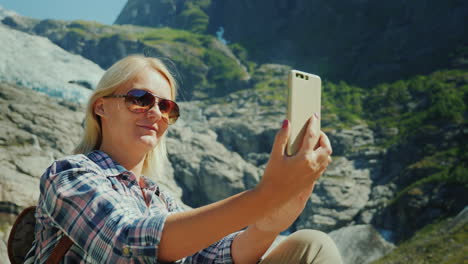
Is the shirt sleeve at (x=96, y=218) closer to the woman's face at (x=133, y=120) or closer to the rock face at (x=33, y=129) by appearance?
the woman's face at (x=133, y=120)

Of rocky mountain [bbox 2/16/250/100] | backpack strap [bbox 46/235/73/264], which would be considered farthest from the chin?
rocky mountain [bbox 2/16/250/100]

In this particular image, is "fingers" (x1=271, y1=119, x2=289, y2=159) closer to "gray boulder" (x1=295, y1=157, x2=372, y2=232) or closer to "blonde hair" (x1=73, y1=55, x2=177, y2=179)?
"blonde hair" (x1=73, y1=55, x2=177, y2=179)

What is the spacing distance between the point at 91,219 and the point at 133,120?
101cm

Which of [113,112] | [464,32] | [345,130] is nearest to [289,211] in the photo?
[113,112]

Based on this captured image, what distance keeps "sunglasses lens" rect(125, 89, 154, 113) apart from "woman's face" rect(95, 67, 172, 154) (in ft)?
0.11

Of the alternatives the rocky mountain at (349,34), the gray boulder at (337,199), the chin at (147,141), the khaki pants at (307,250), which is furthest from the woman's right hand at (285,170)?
the rocky mountain at (349,34)

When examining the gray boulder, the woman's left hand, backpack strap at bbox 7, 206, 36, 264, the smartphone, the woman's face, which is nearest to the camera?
the smartphone

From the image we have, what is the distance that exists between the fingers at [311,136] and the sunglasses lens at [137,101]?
135 cm

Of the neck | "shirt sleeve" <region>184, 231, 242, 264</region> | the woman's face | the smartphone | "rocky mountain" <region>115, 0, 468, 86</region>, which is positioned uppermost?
"rocky mountain" <region>115, 0, 468, 86</region>

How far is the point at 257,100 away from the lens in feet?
240

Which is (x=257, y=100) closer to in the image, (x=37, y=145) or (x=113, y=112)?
(x=37, y=145)

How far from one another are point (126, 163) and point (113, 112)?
40 centimetres

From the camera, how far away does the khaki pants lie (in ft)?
8.96

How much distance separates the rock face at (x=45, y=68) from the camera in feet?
259
